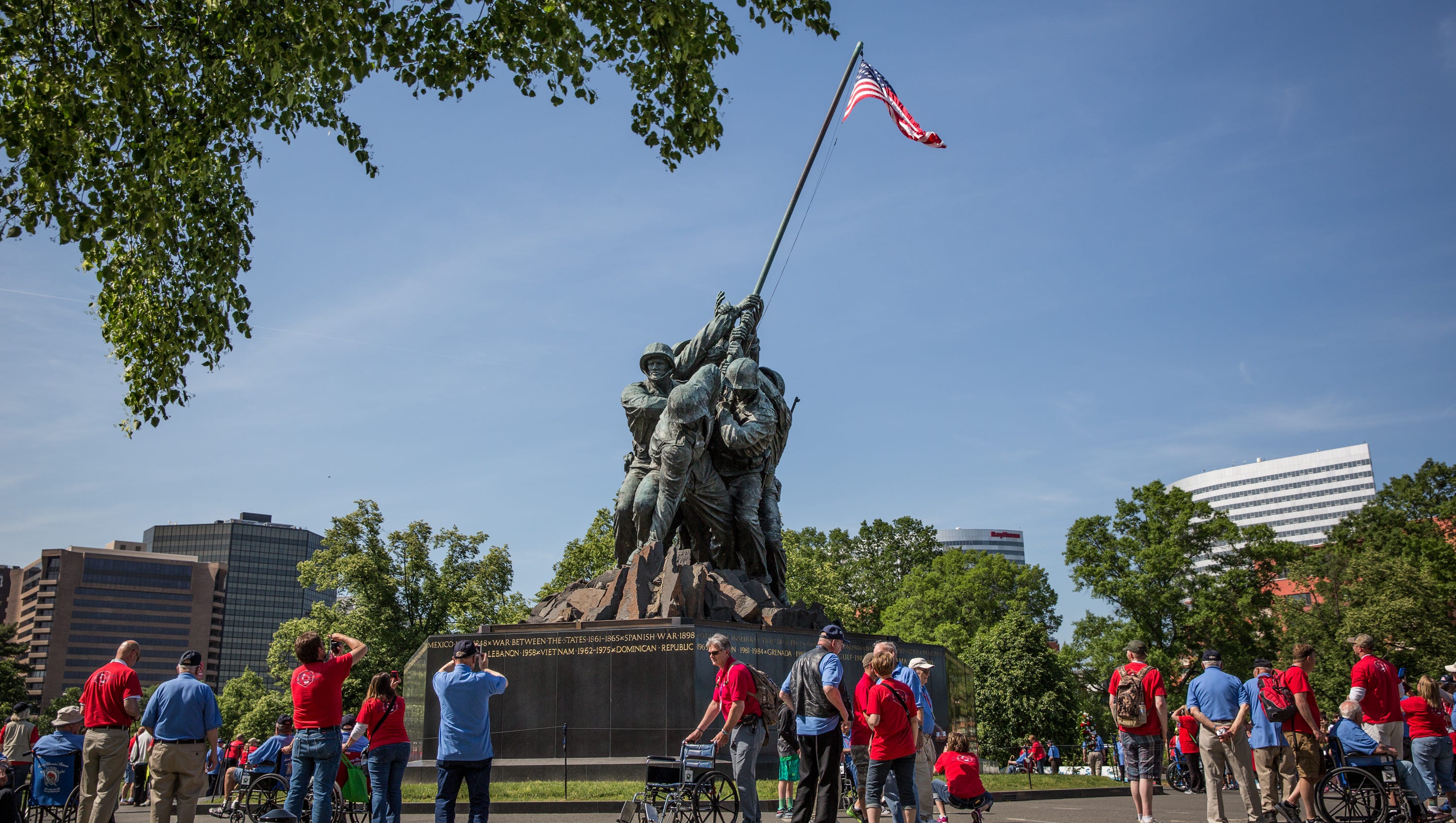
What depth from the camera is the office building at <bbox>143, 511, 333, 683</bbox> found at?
159625 mm

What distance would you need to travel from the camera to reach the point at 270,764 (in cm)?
1091

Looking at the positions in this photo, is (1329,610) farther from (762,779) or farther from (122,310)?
(122,310)

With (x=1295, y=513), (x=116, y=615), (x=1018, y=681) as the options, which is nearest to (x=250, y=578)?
(x=116, y=615)

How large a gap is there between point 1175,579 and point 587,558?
23.1 m

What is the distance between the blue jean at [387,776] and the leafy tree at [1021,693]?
34363 millimetres

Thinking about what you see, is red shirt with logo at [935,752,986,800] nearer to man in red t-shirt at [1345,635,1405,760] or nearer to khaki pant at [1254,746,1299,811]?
khaki pant at [1254,746,1299,811]

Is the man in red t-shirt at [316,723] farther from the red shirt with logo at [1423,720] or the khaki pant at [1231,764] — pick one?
the red shirt with logo at [1423,720]

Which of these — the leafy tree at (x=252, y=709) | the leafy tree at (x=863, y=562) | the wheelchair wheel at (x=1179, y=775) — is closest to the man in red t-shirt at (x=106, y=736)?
the wheelchair wheel at (x=1179, y=775)

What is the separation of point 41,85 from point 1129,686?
982cm

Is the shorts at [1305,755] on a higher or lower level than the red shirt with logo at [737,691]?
lower

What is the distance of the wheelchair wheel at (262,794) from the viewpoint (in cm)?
927

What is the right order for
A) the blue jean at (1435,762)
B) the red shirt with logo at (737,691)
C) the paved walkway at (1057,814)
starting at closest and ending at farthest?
the red shirt with logo at (737,691), the blue jean at (1435,762), the paved walkway at (1057,814)

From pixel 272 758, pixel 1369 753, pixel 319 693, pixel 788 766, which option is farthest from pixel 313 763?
pixel 1369 753

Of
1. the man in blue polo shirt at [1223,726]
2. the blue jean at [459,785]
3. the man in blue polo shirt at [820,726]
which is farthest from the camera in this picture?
the man in blue polo shirt at [1223,726]
